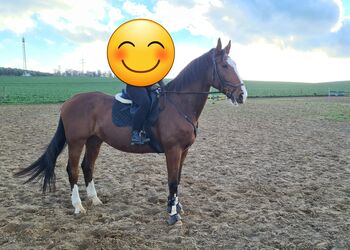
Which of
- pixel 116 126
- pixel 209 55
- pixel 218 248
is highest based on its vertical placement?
pixel 209 55

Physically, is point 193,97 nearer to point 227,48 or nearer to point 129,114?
point 227,48

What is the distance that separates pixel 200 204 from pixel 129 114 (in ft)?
7.12

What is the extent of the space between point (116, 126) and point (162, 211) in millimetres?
1724

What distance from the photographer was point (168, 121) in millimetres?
4922

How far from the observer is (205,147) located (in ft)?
34.9

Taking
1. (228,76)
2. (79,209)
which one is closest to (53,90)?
(79,209)

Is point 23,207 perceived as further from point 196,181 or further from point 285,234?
point 285,234

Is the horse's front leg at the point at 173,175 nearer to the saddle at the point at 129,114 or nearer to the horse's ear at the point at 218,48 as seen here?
the saddle at the point at 129,114

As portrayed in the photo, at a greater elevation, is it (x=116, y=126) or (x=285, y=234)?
(x=116, y=126)

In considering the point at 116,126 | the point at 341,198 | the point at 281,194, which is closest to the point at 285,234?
the point at 281,194

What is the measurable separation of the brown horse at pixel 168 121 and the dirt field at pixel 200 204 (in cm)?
47

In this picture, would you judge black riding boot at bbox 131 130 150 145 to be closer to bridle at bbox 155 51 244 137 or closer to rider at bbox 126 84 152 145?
rider at bbox 126 84 152 145

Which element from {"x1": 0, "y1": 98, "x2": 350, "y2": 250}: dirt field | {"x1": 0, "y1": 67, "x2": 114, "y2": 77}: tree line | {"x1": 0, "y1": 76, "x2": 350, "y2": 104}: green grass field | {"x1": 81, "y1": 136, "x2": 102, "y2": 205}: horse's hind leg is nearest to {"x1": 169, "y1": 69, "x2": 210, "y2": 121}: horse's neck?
{"x1": 0, "y1": 98, "x2": 350, "y2": 250}: dirt field

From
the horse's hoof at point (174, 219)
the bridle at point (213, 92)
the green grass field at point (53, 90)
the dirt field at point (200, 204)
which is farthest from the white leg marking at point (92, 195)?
the green grass field at point (53, 90)
